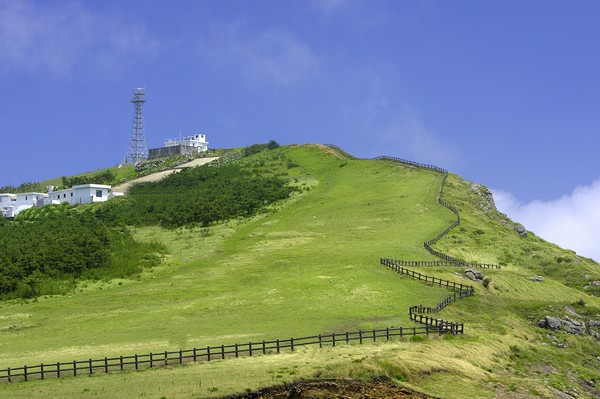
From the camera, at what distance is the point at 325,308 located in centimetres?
6812

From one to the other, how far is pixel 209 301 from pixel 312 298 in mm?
10925

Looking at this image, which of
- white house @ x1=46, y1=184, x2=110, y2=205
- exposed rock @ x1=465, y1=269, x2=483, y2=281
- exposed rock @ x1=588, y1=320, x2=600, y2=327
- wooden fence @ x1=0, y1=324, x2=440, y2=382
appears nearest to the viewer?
wooden fence @ x1=0, y1=324, x2=440, y2=382

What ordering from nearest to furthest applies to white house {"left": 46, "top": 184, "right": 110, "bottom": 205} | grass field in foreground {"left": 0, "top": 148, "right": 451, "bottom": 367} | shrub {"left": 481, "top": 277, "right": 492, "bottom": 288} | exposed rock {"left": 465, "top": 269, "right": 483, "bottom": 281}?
grass field in foreground {"left": 0, "top": 148, "right": 451, "bottom": 367} → shrub {"left": 481, "top": 277, "right": 492, "bottom": 288} → exposed rock {"left": 465, "top": 269, "right": 483, "bottom": 281} → white house {"left": 46, "top": 184, "right": 110, "bottom": 205}

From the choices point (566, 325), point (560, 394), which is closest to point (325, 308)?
point (566, 325)

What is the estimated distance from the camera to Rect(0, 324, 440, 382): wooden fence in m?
47.2

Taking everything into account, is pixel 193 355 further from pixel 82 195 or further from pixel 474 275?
pixel 82 195

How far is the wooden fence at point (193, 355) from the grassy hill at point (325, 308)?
1134 mm

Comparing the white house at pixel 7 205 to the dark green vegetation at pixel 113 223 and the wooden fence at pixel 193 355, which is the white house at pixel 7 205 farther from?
the wooden fence at pixel 193 355

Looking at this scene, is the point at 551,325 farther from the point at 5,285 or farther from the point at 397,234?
the point at 5,285

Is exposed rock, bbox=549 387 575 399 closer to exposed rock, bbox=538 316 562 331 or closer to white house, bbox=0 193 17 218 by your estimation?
exposed rock, bbox=538 316 562 331

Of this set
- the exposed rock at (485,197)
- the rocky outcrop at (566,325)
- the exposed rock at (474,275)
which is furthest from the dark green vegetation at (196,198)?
the rocky outcrop at (566,325)

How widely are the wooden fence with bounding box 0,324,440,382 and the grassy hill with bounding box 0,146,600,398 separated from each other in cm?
113

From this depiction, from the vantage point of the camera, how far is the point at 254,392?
41594 mm

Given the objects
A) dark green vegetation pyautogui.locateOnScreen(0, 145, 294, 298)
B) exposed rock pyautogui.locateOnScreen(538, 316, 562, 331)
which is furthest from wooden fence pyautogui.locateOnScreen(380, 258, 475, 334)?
dark green vegetation pyautogui.locateOnScreen(0, 145, 294, 298)
